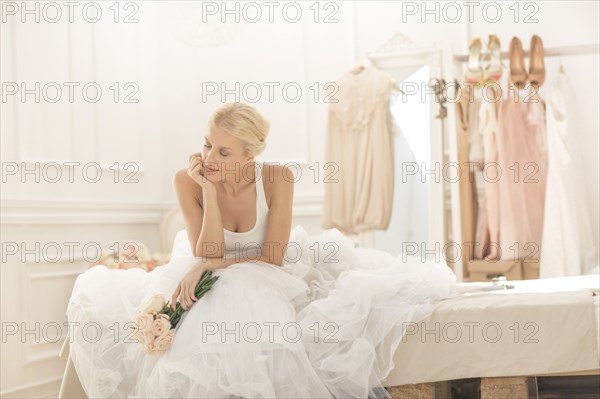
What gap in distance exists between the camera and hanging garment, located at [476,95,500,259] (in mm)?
5184

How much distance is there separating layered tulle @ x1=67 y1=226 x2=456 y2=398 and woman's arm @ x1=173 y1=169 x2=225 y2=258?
92 mm

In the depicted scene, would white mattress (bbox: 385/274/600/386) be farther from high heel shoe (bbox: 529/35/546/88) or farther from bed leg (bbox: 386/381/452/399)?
high heel shoe (bbox: 529/35/546/88)

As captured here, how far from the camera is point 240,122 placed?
3.04 metres

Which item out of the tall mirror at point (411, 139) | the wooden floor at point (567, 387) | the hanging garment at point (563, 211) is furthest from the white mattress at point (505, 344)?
the tall mirror at point (411, 139)

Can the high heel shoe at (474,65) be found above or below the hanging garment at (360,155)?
above

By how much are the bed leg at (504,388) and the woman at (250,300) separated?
350 mm

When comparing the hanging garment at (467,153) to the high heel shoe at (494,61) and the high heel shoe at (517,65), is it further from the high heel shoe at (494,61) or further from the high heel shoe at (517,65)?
the high heel shoe at (517,65)

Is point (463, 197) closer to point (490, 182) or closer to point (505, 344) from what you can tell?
point (490, 182)

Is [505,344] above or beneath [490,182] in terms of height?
beneath

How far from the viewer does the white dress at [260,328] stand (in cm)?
249

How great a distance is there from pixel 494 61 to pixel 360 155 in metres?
1.22

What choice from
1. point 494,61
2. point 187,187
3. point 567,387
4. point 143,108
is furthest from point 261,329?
point 143,108

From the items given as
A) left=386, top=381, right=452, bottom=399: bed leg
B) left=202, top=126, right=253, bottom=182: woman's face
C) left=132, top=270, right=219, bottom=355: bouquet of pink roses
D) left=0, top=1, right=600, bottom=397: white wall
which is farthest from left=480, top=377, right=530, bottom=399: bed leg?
left=0, top=1, right=600, bottom=397: white wall

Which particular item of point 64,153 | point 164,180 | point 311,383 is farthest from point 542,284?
point 164,180
